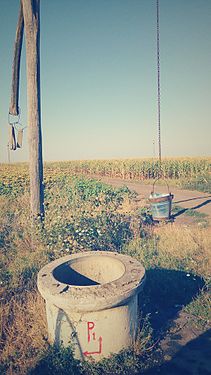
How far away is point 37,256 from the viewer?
16.3 feet

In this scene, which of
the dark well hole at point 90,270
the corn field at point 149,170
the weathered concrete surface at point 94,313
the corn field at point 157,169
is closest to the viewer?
the weathered concrete surface at point 94,313

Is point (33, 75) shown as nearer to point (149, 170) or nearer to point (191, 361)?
point (191, 361)

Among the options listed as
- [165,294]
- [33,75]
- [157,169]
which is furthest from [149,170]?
[165,294]

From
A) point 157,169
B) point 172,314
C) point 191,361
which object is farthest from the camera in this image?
point 157,169

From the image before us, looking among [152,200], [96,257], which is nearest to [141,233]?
[152,200]

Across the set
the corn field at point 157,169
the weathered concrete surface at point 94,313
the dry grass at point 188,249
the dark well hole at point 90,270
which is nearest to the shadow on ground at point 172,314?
the dry grass at point 188,249

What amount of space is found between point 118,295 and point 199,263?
282 cm

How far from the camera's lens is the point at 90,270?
12.5 feet

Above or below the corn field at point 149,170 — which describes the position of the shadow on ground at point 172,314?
below

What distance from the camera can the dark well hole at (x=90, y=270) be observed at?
12.0 feet

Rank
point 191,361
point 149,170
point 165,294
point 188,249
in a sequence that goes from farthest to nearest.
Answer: point 149,170 → point 188,249 → point 165,294 → point 191,361

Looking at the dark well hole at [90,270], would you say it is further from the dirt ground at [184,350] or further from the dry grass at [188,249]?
the dry grass at [188,249]

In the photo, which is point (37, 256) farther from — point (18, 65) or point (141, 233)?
point (18, 65)

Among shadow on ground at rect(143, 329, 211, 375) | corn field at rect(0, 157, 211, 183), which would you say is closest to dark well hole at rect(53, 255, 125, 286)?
shadow on ground at rect(143, 329, 211, 375)
